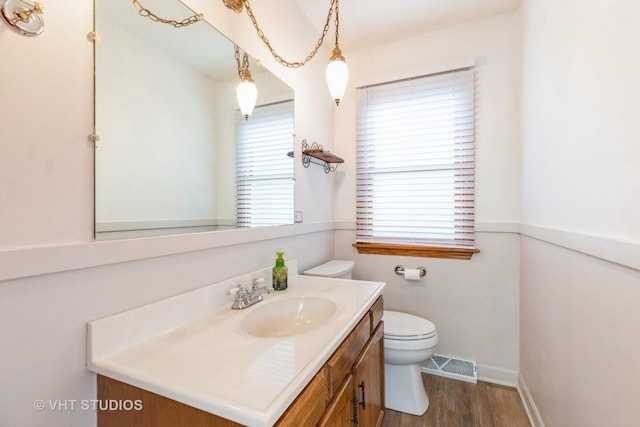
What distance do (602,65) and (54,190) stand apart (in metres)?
1.64

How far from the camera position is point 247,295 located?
4.01ft

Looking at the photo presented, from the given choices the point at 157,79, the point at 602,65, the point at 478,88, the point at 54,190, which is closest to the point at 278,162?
the point at 157,79

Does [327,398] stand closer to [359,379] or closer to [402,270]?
[359,379]

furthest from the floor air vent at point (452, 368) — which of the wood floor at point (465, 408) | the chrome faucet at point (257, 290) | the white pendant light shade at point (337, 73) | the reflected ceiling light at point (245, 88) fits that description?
the reflected ceiling light at point (245, 88)

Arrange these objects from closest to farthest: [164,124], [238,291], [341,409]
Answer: [341,409], [164,124], [238,291]

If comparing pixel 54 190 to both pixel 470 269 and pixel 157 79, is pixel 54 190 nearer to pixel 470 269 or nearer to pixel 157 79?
pixel 157 79

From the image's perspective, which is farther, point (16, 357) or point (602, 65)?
point (602, 65)

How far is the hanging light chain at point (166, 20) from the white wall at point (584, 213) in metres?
1.39

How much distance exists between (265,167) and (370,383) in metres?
1.20

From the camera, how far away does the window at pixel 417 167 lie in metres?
2.05

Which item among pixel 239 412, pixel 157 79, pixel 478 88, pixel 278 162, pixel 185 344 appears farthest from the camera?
pixel 478 88

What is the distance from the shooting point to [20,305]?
25.5 inches

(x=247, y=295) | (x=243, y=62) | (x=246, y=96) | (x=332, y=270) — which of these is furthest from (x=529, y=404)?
(x=243, y=62)

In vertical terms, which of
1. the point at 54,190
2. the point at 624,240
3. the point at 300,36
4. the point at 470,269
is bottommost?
the point at 470,269
